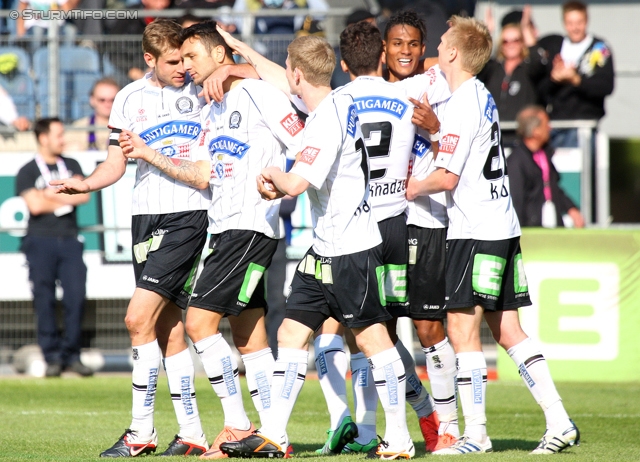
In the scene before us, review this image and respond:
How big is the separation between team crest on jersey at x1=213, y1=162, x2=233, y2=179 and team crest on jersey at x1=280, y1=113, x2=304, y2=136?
0.42 meters

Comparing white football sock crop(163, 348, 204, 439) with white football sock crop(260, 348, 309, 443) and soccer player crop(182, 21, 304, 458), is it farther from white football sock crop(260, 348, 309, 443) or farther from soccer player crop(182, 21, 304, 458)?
white football sock crop(260, 348, 309, 443)

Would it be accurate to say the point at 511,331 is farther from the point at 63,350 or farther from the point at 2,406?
the point at 63,350

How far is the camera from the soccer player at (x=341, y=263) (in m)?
5.51

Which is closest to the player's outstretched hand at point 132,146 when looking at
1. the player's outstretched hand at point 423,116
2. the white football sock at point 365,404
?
the player's outstretched hand at point 423,116

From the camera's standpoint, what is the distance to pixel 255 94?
6.00 m

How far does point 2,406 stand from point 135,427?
10.8 feet

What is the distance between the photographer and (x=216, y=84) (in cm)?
590

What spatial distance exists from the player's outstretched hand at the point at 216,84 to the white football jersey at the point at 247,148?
0.11 m

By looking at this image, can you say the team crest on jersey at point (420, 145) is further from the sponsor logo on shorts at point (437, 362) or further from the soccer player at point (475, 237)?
the sponsor logo on shorts at point (437, 362)

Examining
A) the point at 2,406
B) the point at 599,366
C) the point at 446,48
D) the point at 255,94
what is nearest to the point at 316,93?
the point at 255,94

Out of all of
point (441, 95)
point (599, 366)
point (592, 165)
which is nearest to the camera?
point (441, 95)

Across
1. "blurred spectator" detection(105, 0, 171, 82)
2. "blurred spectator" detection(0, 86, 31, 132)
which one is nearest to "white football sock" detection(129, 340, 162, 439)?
"blurred spectator" detection(105, 0, 171, 82)

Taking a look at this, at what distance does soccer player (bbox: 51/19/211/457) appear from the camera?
6.02 m

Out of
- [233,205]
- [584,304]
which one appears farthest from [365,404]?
[584,304]
